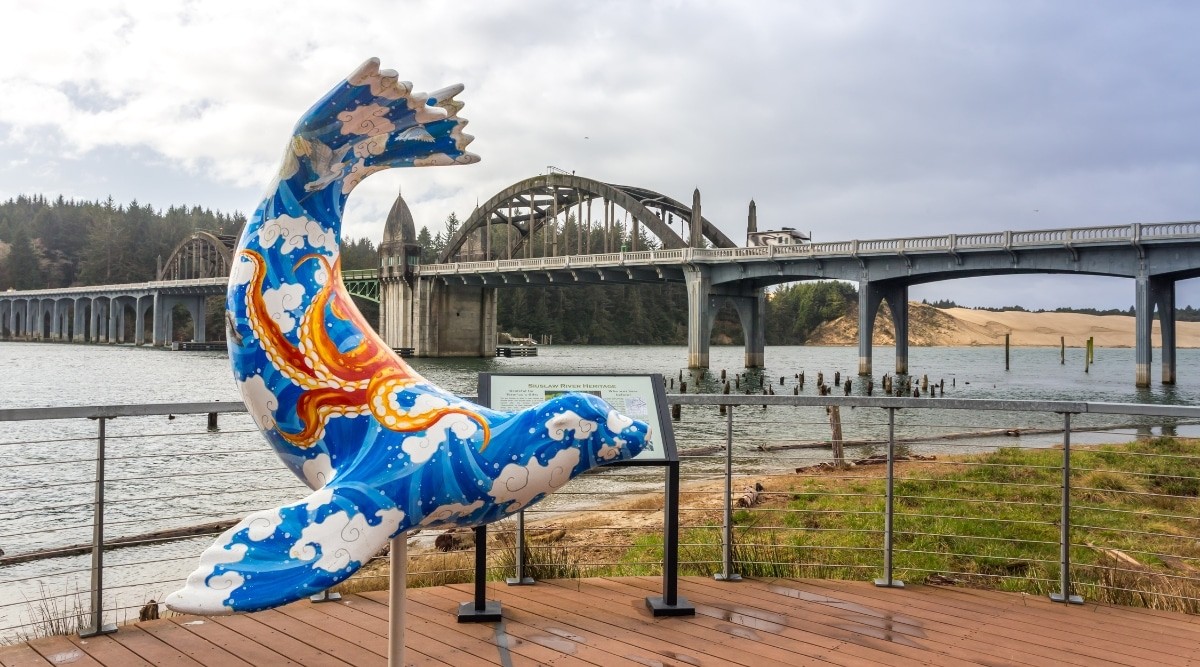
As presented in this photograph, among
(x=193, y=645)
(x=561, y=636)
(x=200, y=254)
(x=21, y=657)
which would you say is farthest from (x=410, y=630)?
(x=200, y=254)

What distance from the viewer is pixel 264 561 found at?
2449 mm

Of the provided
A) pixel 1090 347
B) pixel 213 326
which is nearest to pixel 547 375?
pixel 1090 347

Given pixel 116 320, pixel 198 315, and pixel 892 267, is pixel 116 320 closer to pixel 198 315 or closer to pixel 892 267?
pixel 198 315

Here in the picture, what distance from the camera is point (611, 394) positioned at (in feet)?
14.6

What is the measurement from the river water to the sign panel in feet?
0.62

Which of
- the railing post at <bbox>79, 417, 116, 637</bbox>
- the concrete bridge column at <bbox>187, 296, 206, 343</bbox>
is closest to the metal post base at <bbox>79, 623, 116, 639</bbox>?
the railing post at <bbox>79, 417, 116, 637</bbox>

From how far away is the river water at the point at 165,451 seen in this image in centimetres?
778

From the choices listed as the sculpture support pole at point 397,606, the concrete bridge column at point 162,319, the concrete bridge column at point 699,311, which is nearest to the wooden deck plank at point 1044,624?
the sculpture support pole at point 397,606

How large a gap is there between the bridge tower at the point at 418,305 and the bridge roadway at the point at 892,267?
816 cm

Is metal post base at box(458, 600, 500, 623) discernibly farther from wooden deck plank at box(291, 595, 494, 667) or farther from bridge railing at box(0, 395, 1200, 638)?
bridge railing at box(0, 395, 1200, 638)

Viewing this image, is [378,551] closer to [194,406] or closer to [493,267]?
[194,406]

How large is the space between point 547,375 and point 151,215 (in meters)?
119

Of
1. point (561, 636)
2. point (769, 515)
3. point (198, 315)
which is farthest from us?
point (198, 315)

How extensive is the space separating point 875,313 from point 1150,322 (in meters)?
11.0
